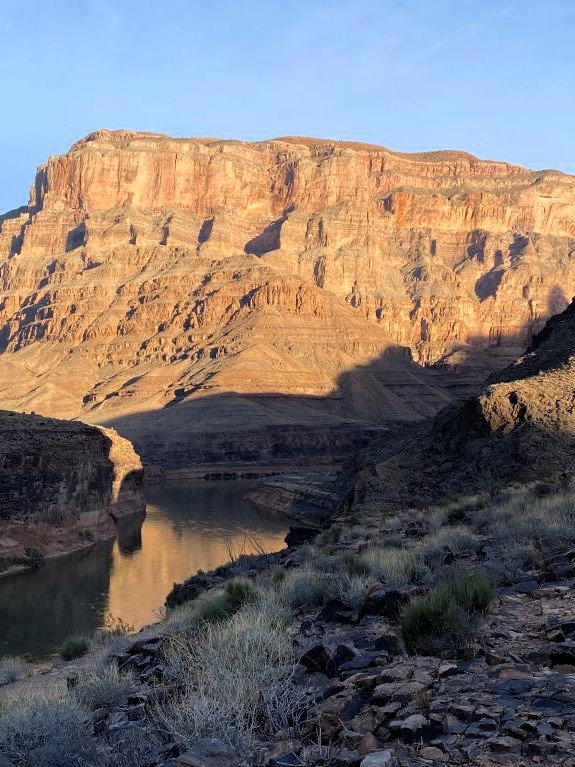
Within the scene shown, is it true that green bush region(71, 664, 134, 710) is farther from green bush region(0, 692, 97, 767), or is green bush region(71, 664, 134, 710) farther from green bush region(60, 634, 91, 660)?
green bush region(60, 634, 91, 660)

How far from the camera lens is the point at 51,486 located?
41812 mm

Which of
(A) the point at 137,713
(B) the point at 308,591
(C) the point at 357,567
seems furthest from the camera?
(C) the point at 357,567

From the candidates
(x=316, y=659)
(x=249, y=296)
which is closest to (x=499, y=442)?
(x=316, y=659)

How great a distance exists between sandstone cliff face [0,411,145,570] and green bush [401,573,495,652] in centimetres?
3266

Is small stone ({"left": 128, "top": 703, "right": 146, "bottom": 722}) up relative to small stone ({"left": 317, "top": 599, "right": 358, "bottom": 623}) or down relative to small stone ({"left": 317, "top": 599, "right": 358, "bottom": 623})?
down

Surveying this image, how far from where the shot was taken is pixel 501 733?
15.8ft

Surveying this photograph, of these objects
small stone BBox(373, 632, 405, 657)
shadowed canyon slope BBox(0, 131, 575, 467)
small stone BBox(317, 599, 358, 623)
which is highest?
shadowed canyon slope BBox(0, 131, 575, 467)

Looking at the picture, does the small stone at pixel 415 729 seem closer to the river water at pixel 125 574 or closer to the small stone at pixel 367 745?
the small stone at pixel 367 745

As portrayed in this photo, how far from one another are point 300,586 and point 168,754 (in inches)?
247

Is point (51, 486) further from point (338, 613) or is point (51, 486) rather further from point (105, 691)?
point (105, 691)

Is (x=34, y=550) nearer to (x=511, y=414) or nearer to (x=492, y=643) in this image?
(x=511, y=414)

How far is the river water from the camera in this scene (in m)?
27.2

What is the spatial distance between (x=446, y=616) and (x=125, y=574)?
102 ft

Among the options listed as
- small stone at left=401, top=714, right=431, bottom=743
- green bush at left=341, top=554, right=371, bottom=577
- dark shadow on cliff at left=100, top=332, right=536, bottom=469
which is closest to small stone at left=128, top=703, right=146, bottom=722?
small stone at left=401, top=714, right=431, bottom=743
